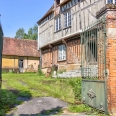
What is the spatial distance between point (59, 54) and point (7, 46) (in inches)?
623

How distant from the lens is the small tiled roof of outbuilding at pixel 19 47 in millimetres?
32719

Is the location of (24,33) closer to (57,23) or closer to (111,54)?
(57,23)

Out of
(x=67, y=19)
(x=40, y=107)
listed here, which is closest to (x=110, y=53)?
(x=40, y=107)

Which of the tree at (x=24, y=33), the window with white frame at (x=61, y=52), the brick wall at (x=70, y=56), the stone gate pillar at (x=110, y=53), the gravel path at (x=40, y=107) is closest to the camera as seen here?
the stone gate pillar at (x=110, y=53)

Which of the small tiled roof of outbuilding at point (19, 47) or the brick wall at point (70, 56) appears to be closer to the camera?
the brick wall at point (70, 56)

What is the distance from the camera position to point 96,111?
23.5ft

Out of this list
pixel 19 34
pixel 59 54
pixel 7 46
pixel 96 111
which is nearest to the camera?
pixel 96 111

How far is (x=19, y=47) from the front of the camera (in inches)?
1356

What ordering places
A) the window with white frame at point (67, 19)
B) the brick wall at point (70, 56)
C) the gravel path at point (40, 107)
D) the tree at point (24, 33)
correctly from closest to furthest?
the gravel path at point (40, 107)
the brick wall at point (70, 56)
the window with white frame at point (67, 19)
the tree at point (24, 33)

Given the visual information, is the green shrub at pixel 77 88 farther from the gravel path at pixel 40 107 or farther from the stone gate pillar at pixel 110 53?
the stone gate pillar at pixel 110 53

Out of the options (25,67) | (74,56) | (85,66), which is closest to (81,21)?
(74,56)

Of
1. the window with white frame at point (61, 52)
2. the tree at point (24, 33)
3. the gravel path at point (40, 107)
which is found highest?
the tree at point (24, 33)

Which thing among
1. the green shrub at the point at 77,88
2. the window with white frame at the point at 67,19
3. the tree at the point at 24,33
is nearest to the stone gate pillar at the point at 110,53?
the green shrub at the point at 77,88

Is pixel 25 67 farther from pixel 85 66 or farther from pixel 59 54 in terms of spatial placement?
pixel 85 66
